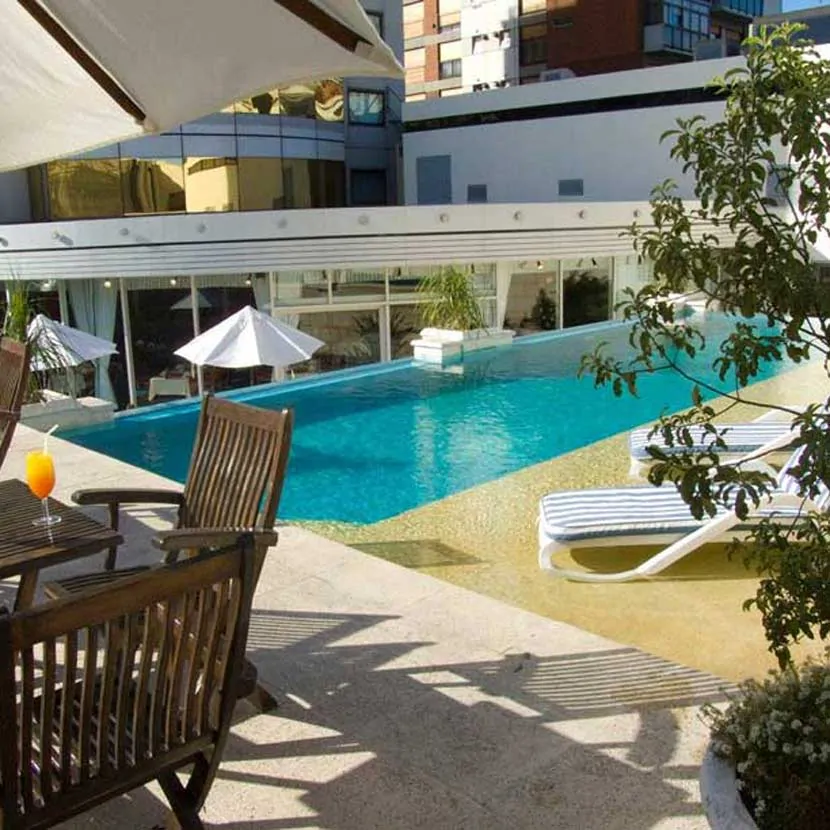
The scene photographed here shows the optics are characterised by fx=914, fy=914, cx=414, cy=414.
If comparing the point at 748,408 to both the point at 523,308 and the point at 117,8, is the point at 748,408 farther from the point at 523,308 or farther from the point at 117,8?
the point at 117,8

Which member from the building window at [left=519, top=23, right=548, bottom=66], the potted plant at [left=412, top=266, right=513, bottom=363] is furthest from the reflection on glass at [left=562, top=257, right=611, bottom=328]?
the building window at [left=519, top=23, right=548, bottom=66]

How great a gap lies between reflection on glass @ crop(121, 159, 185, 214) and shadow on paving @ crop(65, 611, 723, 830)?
22.8 meters

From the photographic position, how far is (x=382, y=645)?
12.0ft

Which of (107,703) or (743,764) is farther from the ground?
(107,703)

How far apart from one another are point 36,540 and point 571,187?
25515 mm

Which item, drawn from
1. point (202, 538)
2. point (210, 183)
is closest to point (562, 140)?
point (210, 183)

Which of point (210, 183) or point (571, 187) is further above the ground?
point (210, 183)

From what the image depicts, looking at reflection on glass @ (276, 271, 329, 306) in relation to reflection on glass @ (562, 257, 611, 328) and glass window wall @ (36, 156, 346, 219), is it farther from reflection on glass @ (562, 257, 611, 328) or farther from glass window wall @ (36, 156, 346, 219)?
glass window wall @ (36, 156, 346, 219)

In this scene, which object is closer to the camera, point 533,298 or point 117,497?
point 117,497

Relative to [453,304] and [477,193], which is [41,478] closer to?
[453,304]

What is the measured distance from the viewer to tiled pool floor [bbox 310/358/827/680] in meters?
4.52

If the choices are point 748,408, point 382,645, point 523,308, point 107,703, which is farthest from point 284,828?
point 523,308

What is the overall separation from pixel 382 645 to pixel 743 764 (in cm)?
178

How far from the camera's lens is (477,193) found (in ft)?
95.0
